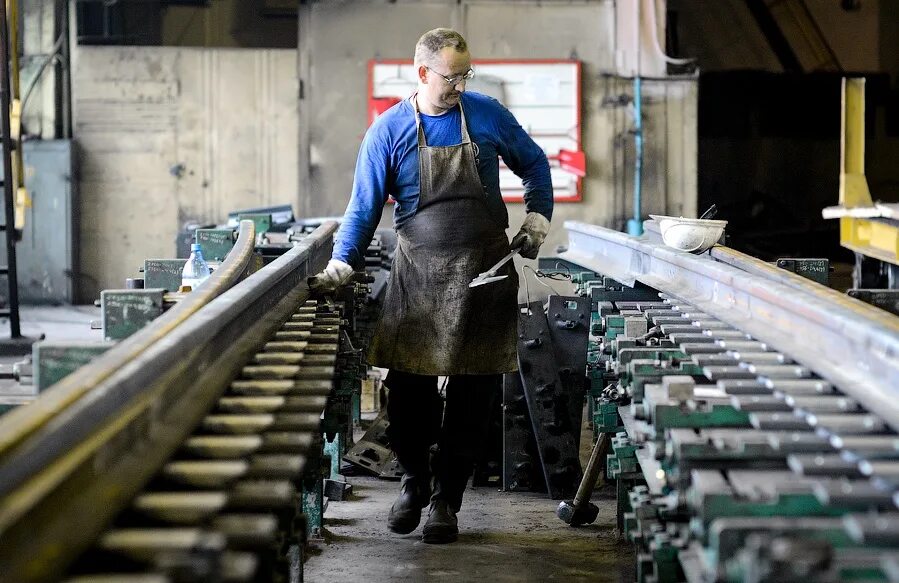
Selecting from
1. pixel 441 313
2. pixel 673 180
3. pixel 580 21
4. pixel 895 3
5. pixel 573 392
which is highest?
pixel 895 3

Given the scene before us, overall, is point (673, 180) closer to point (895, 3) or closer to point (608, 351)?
point (895, 3)

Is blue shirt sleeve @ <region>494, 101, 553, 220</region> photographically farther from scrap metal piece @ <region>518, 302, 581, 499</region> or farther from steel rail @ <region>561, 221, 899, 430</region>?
scrap metal piece @ <region>518, 302, 581, 499</region>

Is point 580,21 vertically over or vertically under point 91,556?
over

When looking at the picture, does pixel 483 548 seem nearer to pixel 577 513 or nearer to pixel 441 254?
pixel 577 513

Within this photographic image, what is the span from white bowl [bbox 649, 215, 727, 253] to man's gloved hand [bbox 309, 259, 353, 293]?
1.50 metres

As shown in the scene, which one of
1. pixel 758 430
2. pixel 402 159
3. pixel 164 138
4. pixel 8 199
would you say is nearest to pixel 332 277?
pixel 402 159

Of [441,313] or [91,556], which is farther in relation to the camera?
[441,313]

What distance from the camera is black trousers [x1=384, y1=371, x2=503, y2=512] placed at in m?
4.83

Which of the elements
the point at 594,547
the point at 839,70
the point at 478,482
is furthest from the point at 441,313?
the point at 839,70

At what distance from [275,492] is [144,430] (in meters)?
0.28

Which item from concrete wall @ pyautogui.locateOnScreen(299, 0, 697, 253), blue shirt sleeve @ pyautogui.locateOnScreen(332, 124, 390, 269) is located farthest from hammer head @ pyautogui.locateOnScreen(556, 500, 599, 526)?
concrete wall @ pyautogui.locateOnScreen(299, 0, 697, 253)

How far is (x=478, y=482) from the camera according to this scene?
5.91 metres

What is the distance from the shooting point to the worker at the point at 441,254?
4.65m

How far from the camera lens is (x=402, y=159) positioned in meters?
4.69
